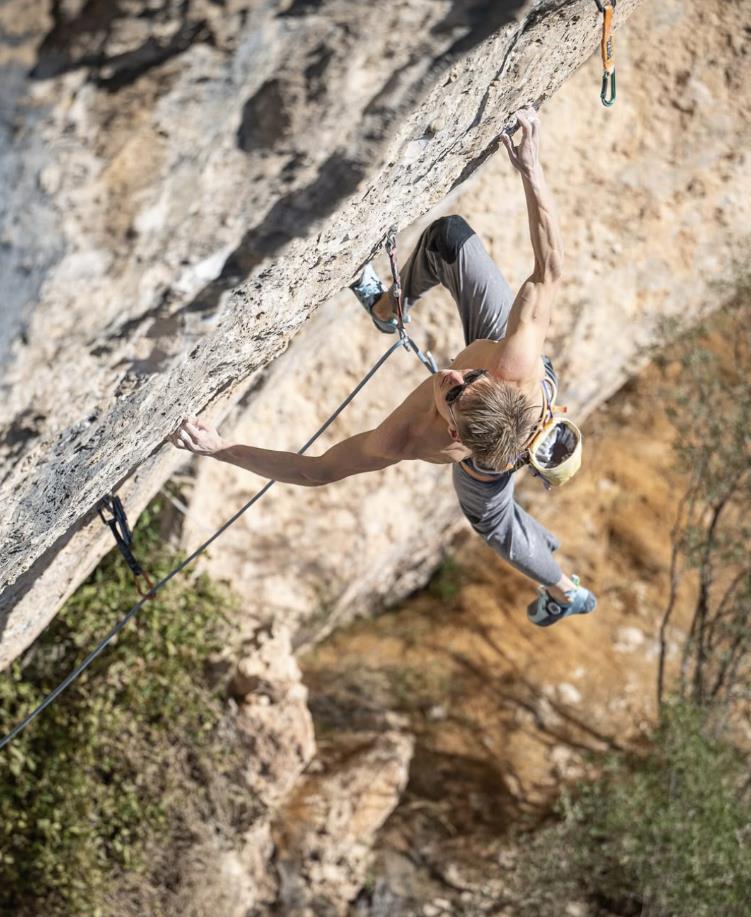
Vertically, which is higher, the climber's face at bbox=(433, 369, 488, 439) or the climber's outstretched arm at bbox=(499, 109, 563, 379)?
the climber's outstretched arm at bbox=(499, 109, 563, 379)

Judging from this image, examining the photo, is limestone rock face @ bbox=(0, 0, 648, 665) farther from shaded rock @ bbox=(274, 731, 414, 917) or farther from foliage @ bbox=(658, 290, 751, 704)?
shaded rock @ bbox=(274, 731, 414, 917)

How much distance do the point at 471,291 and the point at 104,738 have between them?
10.2 ft

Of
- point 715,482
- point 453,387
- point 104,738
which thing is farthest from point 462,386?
point 715,482

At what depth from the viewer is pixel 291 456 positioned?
125 inches

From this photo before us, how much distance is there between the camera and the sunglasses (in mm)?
2951

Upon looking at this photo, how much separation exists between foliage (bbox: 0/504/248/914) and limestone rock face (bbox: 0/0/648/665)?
2.60m

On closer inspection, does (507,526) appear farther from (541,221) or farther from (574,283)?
(574,283)

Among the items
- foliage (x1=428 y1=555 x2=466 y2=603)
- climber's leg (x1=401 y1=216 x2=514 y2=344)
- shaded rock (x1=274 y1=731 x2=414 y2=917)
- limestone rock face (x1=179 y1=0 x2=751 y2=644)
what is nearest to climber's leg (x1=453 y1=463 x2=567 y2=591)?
climber's leg (x1=401 y1=216 x2=514 y2=344)

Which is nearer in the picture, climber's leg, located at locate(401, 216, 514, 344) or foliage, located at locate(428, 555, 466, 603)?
climber's leg, located at locate(401, 216, 514, 344)

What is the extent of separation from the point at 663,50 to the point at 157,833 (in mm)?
4971

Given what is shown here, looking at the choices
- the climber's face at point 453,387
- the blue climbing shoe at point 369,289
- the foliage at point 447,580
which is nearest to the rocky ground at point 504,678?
the foliage at point 447,580

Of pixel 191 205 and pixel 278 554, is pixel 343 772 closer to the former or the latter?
pixel 278 554

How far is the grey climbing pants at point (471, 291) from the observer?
11.4 ft

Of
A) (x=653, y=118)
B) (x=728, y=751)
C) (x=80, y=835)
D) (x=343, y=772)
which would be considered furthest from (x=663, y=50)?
(x=80, y=835)
